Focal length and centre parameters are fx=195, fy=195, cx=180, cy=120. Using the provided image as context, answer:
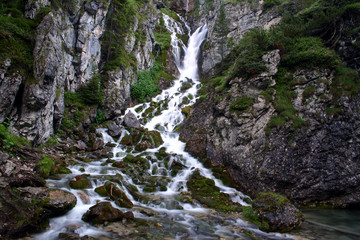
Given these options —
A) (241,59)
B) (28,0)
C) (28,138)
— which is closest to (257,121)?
(241,59)

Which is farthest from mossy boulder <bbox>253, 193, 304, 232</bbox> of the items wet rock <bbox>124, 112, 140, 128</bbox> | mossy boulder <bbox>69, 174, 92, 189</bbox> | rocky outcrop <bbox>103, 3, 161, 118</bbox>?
rocky outcrop <bbox>103, 3, 161, 118</bbox>

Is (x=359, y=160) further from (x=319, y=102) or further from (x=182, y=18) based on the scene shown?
(x=182, y=18)

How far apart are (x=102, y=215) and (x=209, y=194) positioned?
241 inches

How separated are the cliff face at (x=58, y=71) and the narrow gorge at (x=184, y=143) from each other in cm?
9

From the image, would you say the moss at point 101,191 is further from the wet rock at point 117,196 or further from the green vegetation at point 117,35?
the green vegetation at point 117,35

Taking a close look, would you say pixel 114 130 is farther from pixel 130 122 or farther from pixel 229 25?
pixel 229 25

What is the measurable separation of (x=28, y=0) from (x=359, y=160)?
2304cm

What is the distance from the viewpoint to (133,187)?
35.7 ft

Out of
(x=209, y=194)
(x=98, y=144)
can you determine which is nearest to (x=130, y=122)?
(x=98, y=144)

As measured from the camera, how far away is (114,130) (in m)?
18.9

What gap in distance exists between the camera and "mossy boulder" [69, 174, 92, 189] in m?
9.47

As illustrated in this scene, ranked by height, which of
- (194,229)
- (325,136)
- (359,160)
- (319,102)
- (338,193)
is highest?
(319,102)

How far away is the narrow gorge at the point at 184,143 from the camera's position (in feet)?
25.1

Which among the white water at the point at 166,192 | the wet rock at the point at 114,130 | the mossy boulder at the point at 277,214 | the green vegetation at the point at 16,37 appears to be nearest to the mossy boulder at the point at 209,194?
the white water at the point at 166,192
